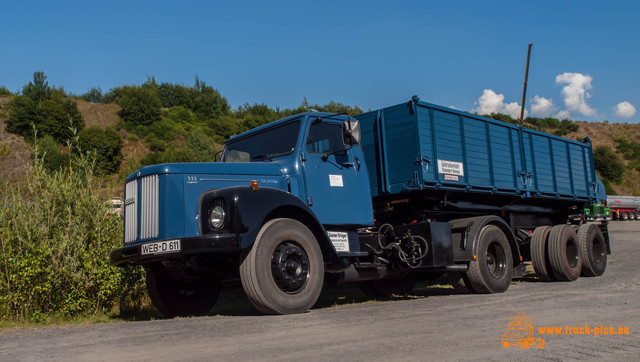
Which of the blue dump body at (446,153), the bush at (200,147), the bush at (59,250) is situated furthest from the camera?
the bush at (200,147)

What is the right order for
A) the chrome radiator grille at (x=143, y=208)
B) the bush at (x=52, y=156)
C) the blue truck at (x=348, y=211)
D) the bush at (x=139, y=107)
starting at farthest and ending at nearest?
the bush at (x=139, y=107)
the bush at (x=52, y=156)
the chrome radiator grille at (x=143, y=208)
the blue truck at (x=348, y=211)

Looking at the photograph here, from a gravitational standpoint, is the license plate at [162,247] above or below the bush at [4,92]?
below

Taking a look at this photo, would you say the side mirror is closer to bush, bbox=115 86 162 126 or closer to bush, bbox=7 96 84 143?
bush, bbox=7 96 84 143

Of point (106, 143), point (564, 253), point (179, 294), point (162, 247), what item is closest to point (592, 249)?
point (564, 253)

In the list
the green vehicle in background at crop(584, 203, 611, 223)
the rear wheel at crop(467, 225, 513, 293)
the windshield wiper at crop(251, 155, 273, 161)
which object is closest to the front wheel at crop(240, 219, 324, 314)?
the windshield wiper at crop(251, 155, 273, 161)

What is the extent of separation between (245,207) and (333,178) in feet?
6.25

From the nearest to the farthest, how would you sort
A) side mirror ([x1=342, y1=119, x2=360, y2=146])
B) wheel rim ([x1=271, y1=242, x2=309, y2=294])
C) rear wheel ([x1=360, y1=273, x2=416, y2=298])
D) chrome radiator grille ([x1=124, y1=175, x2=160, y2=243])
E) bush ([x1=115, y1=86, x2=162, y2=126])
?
wheel rim ([x1=271, y1=242, x2=309, y2=294])
chrome radiator grille ([x1=124, y1=175, x2=160, y2=243])
side mirror ([x1=342, y1=119, x2=360, y2=146])
rear wheel ([x1=360, y1=273, x2=416, y2=298])
bush ([x1=115, y1=86, x2=162, y2=126])

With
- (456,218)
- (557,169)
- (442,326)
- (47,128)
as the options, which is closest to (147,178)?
(442,326)

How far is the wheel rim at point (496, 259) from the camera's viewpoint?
9055mm

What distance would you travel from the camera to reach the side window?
7.13 m

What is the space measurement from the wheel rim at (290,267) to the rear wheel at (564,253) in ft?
23.0

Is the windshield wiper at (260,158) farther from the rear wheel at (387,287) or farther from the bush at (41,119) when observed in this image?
the bush at (41,119)

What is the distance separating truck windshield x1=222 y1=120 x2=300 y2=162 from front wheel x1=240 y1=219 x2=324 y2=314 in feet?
4.54

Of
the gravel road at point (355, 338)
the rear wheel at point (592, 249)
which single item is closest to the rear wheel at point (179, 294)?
the gravel road at point (355, 338)
